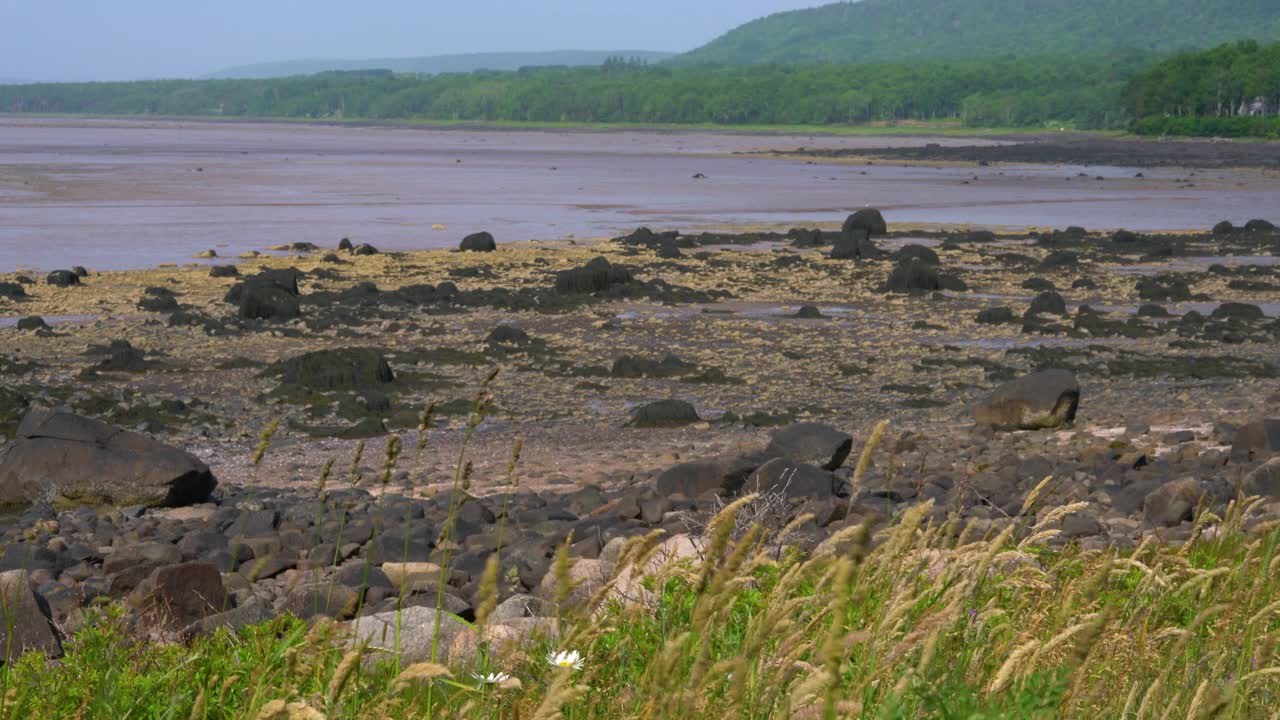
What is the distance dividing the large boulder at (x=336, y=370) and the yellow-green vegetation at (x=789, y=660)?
36.9 feet

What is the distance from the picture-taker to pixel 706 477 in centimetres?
1005

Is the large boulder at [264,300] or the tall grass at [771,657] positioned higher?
the tall grass at [771,657]

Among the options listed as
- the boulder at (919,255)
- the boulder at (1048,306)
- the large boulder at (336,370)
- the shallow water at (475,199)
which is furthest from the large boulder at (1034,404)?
the shallow water at (475,199)

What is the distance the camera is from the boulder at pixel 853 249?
3156cm

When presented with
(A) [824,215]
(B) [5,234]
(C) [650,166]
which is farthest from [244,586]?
(C) [650,166]

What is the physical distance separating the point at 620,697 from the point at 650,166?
84.7 metres

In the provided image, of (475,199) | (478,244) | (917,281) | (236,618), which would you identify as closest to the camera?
(236,618)

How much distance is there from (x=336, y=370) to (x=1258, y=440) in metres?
10.1

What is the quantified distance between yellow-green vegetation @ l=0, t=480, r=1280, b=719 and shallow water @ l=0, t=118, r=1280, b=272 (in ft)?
86.8

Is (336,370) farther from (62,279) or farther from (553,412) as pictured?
(62,279)

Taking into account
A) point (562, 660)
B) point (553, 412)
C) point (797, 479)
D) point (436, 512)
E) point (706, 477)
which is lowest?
point (553, 412)

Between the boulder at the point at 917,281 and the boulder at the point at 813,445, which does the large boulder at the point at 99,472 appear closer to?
the boulder at the point at 813,445

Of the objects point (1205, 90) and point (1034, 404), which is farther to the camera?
point (1205, 90)

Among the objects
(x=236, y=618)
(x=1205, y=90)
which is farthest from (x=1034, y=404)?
(x=1205, y=90)
